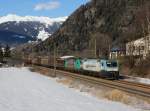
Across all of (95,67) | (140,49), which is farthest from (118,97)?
(140,49)

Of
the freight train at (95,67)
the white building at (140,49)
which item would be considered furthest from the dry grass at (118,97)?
the white building at (140,49)

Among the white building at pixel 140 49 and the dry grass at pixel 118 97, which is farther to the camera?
the white building at pixel 140 49

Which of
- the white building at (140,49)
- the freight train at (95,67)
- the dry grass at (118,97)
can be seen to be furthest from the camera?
the white building at (140,49)

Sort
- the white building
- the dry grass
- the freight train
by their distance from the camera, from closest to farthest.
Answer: the dry grass → the freight train → the white building

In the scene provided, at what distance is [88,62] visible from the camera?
66.3 m

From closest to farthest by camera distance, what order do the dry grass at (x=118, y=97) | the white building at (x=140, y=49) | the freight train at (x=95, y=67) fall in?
the dry grass at (x=118, y=97) < the freight train at (x=95, y=67) < the white building at (x=140, y=49)

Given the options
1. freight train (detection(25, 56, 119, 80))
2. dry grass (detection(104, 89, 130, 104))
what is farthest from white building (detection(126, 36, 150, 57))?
dry grass (detection(104, 89, 130, 104))

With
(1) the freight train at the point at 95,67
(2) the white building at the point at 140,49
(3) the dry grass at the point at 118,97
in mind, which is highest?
(2) the white building at the point at 140,49

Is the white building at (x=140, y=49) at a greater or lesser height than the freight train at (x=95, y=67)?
greater

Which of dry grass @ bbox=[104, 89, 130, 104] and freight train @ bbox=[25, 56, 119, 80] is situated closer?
dry grass @ bbox=[104, 89, 130, 104]

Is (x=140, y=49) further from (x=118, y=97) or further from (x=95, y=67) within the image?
(x=118, y=97)

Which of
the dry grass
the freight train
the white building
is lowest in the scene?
the dry grass

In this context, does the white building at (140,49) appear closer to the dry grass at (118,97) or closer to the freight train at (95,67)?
the freight train at (95,67)

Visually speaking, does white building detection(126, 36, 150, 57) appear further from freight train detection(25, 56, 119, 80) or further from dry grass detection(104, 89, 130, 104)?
dry grass detection(104, 89, 130, 104)
